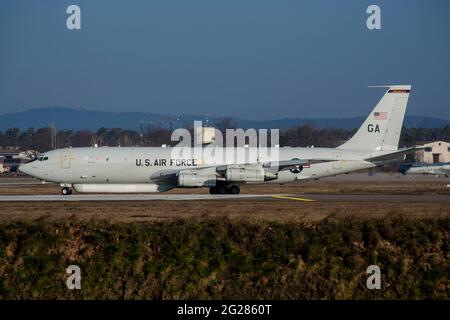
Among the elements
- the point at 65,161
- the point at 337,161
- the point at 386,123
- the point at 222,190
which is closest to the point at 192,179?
the point at 222,190

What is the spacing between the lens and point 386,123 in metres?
57.0

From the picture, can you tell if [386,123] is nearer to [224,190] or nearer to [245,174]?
[245,174]

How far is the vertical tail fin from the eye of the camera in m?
57.0

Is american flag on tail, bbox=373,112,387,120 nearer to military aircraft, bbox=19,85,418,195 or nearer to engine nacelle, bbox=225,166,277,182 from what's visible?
military aircraft, bbox=19,85,418,195

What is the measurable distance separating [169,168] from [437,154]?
10710 cm

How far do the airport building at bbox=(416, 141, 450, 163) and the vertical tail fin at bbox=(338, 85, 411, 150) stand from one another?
94316mm

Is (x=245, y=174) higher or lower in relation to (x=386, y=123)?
lower

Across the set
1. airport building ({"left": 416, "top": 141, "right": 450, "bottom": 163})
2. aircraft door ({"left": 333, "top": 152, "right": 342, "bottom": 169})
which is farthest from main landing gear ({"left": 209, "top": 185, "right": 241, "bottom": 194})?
airport building ({"left": 416, "top": 141, "right": 450, "bottom": 163})

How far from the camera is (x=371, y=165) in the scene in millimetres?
56781

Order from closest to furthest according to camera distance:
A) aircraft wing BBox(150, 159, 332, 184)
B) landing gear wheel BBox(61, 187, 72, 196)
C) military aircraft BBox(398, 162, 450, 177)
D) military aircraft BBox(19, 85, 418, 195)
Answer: landing gear wheel BBox(61, 187, 72, 196), military aircraft BBox(19, 85, 418, 195), aircraft wing BBox(150, 159, 332, 184), military aircraft BBox(398, 162, 450, 177)

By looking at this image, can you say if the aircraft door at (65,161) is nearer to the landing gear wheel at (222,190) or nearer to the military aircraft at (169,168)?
the military aircraft at (169,168)

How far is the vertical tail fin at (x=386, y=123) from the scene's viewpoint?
187ft
